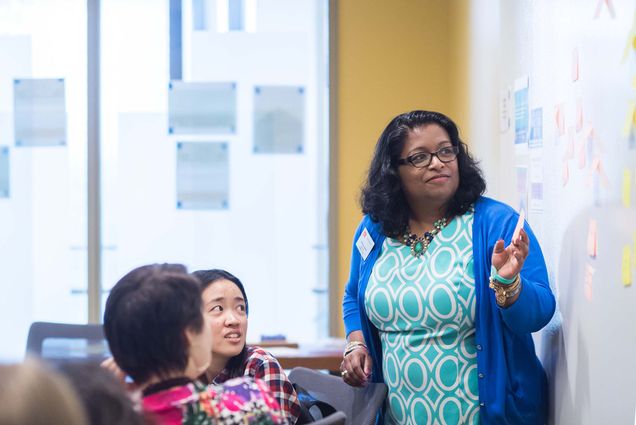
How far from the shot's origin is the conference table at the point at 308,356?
4117mm

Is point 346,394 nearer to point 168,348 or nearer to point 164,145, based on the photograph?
point 168,348

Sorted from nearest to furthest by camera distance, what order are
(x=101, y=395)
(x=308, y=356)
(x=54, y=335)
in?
1. (x=101, y=395)
2. (x=54, y=335)
3. (x=308, y=356)

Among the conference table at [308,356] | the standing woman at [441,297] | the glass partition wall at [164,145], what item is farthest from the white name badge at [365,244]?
the glass partition wall at [164,145]

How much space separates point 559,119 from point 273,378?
1.06 m

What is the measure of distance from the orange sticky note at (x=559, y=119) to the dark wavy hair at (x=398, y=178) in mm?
256

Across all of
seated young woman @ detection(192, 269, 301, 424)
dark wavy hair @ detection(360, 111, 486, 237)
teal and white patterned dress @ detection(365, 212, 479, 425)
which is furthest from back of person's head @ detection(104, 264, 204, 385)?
dark wavy hair @ detection(360, 111, 486, 237)

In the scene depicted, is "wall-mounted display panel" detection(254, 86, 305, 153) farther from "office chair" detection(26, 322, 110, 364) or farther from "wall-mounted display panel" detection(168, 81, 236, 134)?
"office chair" detection(26, 322, 110, 364)

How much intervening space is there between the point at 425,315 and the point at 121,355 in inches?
42.4

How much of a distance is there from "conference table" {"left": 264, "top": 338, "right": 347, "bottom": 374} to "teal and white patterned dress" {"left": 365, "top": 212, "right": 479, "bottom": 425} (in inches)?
56.9

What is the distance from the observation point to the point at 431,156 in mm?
2664

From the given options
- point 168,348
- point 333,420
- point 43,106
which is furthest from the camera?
point 43,106

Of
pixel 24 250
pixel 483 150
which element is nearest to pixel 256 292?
pixel 24 250

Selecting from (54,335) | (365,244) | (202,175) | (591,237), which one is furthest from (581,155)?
(202,175)

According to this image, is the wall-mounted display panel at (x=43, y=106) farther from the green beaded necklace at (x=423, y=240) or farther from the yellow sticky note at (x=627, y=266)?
the yellow sticky note at (x=627, y=266)
